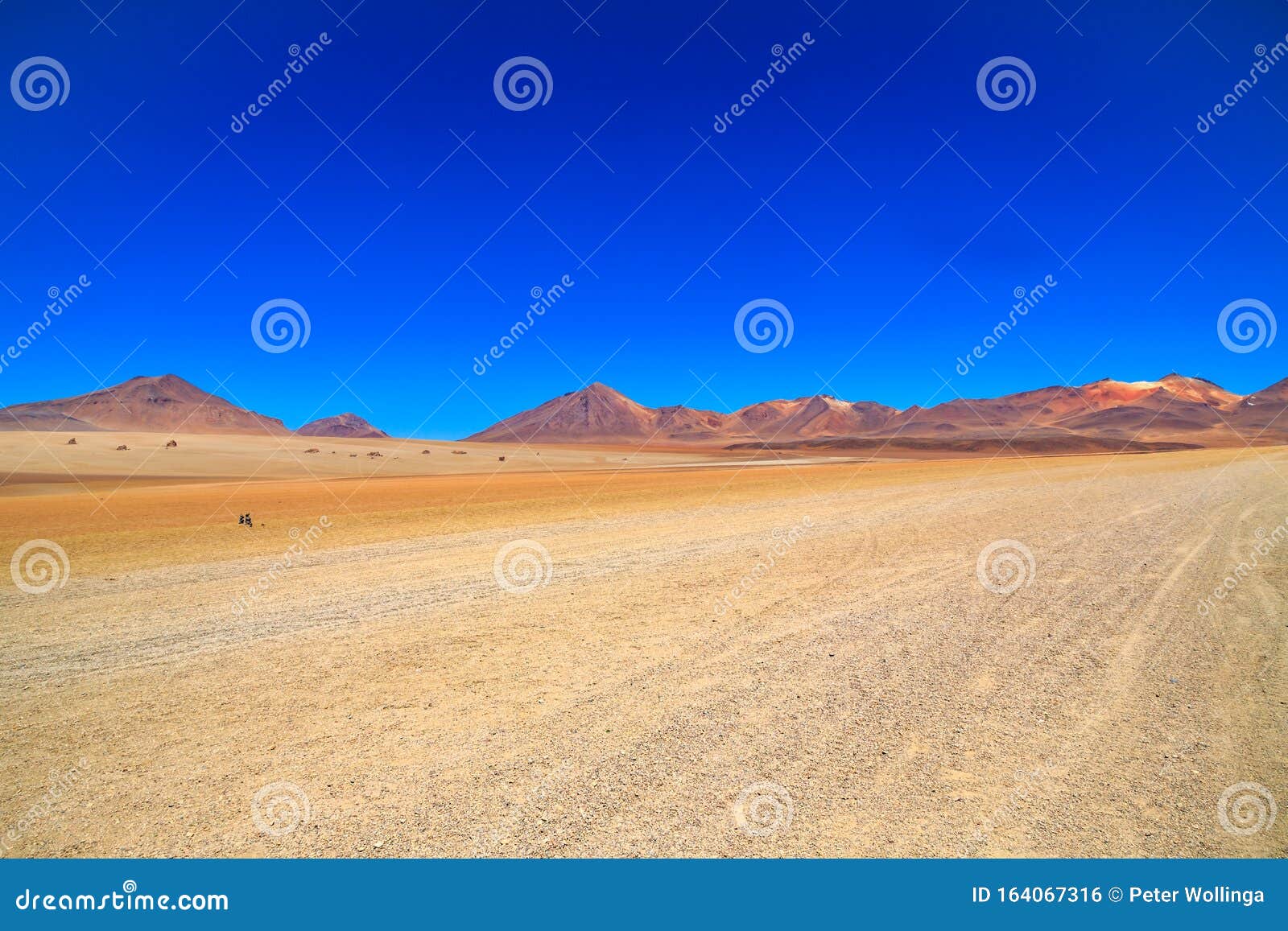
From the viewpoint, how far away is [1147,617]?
8.33 m

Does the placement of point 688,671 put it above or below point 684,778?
above

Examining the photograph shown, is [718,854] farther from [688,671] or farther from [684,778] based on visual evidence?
[688,671]

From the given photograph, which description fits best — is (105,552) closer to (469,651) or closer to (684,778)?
(469,651)

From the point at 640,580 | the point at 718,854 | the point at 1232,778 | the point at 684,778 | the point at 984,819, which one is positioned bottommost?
the point at 1232,778

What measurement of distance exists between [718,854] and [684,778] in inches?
30.7

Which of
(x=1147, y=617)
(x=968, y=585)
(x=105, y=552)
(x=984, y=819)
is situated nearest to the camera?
(x=984, y=819)

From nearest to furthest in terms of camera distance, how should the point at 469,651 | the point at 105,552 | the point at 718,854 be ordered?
the point at 718,854
the point at 469,651
the point at 105,552

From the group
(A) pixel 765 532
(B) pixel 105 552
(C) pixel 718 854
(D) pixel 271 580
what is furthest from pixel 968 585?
(B) pixel 105 552

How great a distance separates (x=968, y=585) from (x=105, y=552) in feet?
58.0

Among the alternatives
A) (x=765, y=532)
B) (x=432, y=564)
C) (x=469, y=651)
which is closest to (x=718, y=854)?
(x=469, y=651)

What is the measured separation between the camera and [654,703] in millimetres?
5973

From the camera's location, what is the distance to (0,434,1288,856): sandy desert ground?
4.16 m

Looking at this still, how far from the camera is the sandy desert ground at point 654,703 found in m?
4.16

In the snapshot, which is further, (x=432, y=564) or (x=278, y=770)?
(x=432, y=564)
